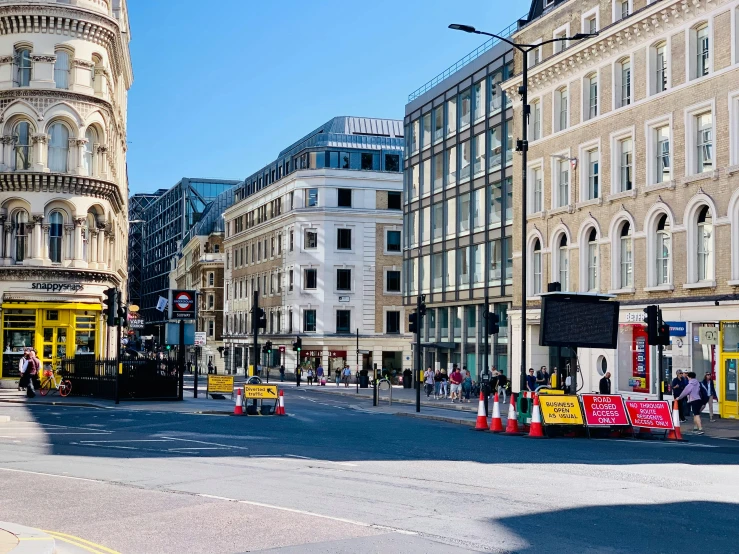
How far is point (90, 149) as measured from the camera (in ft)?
160

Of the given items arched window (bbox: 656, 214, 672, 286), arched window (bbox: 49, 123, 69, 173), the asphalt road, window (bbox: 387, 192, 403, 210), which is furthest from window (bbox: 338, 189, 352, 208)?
the asphalt road

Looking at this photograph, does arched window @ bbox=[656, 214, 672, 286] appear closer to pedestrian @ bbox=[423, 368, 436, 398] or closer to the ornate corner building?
pedestrian @ bbox=[423, 368, 436, 398]

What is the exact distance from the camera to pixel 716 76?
34875 millimetres

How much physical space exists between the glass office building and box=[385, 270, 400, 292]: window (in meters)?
18.9

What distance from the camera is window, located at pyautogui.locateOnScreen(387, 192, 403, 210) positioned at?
282 ft

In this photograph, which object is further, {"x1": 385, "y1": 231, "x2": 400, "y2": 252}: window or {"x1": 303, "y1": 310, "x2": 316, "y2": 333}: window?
{"x1": 385, "y1": 231, "x2": 400, "y2": 252}: window

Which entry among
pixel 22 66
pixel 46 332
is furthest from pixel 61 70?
pixel 46 332

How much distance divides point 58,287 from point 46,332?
2108 millimetres

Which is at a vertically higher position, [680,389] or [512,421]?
[680,389]

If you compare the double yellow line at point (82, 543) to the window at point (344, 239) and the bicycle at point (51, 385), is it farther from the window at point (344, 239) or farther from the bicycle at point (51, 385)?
the window at point (344, 239)

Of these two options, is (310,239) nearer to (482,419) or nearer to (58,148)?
(58,148)

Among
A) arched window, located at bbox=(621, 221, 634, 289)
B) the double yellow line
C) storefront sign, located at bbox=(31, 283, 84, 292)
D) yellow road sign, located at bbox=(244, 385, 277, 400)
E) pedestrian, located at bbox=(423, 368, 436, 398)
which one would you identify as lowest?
pedestrian, located at bbox=(423, 368, 436, 398)

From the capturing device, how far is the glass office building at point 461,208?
53625 millimetres

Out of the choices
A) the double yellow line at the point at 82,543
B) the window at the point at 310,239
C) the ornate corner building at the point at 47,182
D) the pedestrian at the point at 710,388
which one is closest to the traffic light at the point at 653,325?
the pedestrian at the point at 710,388
